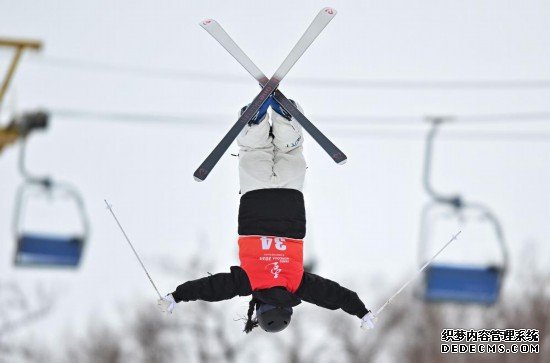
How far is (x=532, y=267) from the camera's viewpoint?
51719 millimetres

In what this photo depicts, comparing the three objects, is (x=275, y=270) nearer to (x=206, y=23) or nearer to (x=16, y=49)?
(x=206, y=23)

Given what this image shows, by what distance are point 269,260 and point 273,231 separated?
0.22m

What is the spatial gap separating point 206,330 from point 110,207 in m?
35.0

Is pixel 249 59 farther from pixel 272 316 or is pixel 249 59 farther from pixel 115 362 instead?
pixel 115 362

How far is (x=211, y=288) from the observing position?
12.5 m

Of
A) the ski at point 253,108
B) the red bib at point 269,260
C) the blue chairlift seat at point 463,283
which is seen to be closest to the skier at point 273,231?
the red bib at point 269,260

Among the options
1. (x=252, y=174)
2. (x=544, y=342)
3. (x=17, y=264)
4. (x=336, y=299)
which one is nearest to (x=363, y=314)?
(x=336, y=299)

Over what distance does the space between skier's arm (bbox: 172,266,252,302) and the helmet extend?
316 millimetres

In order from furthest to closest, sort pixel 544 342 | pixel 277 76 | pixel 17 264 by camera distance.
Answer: pixel 544 342 → pixel 17 264 → pixel 277 76

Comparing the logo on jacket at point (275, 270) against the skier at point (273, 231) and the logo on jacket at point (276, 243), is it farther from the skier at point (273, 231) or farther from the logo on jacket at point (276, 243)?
the logo on jacket at point (276, 243)

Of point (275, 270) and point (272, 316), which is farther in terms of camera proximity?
point (272, 316)

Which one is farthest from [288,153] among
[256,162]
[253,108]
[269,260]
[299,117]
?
[269,260]

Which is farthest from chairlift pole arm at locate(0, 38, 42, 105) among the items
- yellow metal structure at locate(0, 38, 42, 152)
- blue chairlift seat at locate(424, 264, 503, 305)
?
blue chairlift seat at locate(424, 264, 503, 305)

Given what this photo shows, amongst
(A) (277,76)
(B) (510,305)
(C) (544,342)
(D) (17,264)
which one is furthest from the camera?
(B) (510,305)
